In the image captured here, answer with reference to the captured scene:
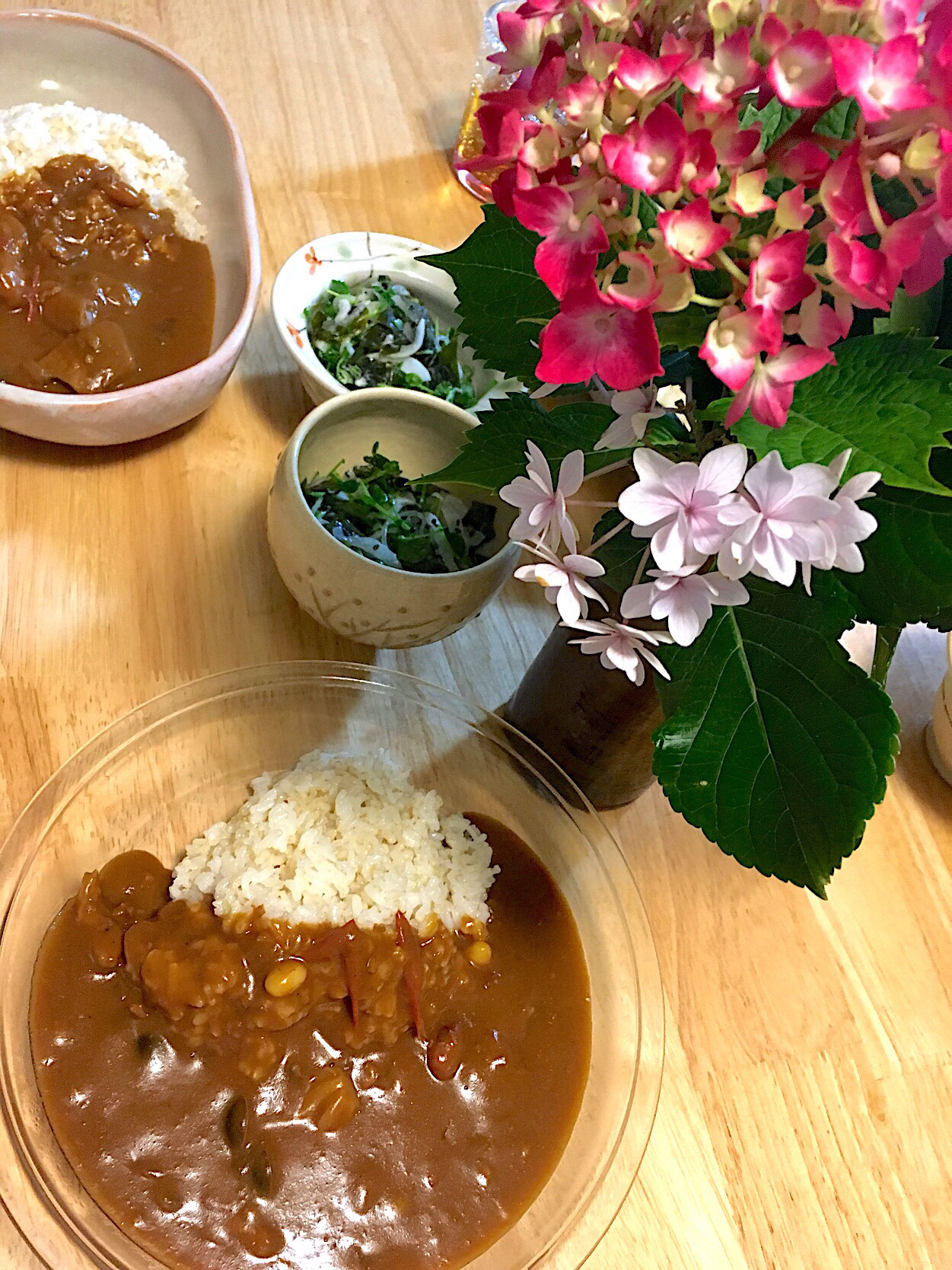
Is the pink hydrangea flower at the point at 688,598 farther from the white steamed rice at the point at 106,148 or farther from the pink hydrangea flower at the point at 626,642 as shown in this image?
the white steamed rice at the point at 106,148

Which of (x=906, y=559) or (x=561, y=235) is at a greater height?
(x=561, y=235)

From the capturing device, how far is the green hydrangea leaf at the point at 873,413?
0.51 metres

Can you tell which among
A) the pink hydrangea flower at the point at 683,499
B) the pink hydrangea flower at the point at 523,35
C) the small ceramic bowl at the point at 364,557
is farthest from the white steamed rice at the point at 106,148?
the pink hydrangea flower at the point at 683,499

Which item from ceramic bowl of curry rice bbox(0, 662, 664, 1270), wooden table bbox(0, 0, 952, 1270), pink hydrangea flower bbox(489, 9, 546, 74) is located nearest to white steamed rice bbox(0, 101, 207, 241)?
wooden table bbox(0, 0, 952, 1270)

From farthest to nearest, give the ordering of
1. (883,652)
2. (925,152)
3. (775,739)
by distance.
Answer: (883,652) < (775,739) < (925,152)

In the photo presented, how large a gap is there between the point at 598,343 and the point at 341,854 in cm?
53

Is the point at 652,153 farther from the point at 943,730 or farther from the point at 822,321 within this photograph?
the point at 943,730

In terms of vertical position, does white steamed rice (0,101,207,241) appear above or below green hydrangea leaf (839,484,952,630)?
below

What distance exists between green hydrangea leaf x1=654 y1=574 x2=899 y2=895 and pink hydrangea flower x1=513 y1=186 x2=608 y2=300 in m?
0.24

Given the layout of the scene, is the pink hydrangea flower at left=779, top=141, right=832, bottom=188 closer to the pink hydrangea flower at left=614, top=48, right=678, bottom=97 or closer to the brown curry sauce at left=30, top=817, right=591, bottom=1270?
the pink hydrangea flower at left=614, top=48, right=678, bottom=97

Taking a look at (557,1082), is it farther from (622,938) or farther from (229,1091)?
(229,1091)

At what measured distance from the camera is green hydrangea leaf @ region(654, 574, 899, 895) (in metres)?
0.62

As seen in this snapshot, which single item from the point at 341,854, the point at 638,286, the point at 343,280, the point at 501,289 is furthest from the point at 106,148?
the point at 638,286

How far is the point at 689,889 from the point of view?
0.97 metres
